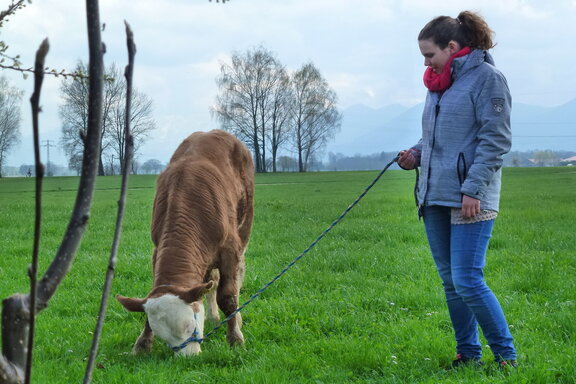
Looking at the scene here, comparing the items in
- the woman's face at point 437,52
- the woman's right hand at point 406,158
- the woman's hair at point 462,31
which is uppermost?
the woman's hair at point 462,31

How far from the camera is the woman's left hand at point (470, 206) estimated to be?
3918mm

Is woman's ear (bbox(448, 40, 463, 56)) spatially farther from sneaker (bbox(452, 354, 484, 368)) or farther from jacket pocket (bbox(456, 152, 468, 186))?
sneaker (bbox(452, 354, 484, 368))

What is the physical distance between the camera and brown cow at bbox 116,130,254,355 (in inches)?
183

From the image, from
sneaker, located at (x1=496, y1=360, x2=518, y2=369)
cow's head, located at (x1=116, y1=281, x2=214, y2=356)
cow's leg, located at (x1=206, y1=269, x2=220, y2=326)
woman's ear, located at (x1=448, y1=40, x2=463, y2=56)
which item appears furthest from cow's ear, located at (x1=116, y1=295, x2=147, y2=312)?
woman's ear, located at (x1=448, y1=40, x2=463, y2=56)

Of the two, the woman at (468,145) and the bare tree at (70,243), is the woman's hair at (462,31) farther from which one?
the bare tree at (70,243)

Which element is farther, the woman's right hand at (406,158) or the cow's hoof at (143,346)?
the cow's hoof at (143,346)

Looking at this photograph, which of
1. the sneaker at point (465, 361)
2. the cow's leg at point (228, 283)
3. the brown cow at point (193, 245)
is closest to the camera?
the sneaker at point (465, 361)

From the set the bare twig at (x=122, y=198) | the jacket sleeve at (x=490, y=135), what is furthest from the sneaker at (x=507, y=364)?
the bare twig at (x=122, y=198)

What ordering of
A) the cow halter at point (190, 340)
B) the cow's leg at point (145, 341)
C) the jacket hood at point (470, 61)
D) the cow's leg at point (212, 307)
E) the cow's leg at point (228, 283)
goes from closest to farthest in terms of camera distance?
1. the jacket hood at point (470, 61)
2. the cow halter at point (190, 340)
3. the cow's leg at point (145, 341)
4. the cow's leg at point (228, 283)
5. the cow's leg at point (212, 307)

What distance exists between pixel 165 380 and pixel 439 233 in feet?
7.13

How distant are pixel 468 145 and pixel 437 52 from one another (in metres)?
0.63

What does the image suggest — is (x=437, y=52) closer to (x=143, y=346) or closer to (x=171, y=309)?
(x=171, y=309)

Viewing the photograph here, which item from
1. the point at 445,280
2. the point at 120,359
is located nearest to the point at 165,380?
the point at 120,359

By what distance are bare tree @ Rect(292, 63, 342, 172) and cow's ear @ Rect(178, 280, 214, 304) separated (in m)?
65.1
